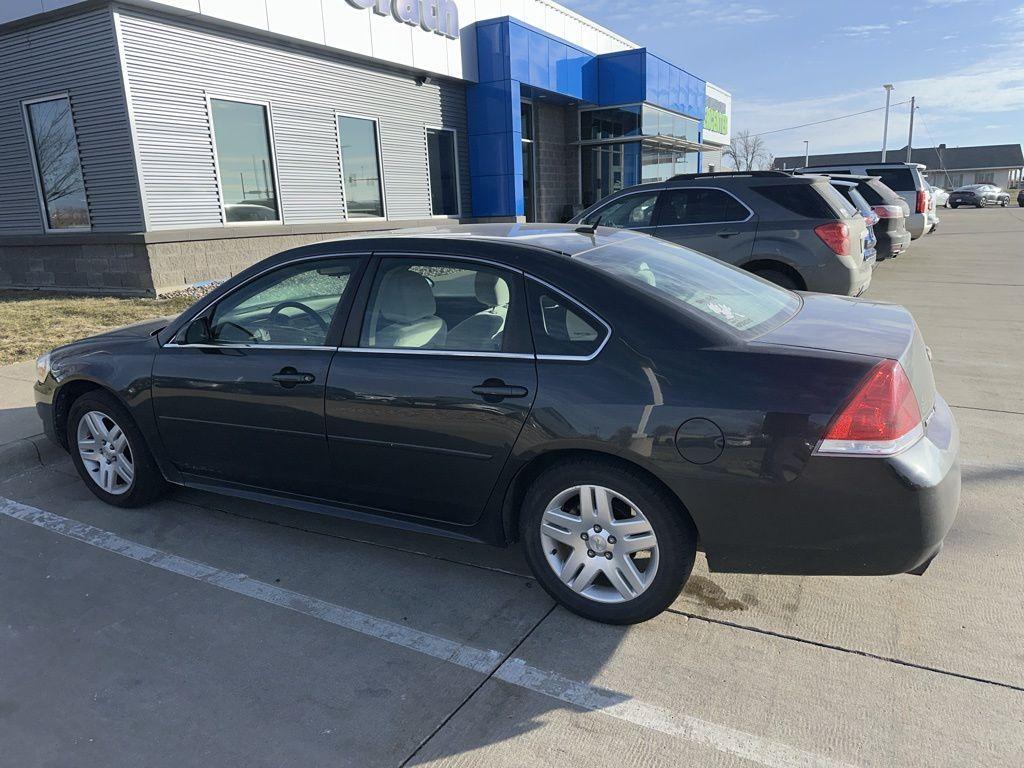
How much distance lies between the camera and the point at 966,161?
293 feet

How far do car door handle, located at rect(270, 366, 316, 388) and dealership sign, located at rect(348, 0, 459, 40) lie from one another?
40.2 ft

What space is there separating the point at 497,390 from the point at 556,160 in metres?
19.5

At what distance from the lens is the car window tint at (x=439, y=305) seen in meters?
3.22

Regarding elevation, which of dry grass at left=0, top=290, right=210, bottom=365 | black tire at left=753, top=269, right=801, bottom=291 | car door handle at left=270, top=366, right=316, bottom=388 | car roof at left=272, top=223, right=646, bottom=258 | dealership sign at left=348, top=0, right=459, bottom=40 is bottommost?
dry grass at left=0, top=290, right=210, bottom=365

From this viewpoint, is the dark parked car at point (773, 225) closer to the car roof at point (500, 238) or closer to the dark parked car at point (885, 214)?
the car roof at point (500, 238)

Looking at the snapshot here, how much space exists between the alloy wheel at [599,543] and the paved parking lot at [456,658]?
0.20 meters

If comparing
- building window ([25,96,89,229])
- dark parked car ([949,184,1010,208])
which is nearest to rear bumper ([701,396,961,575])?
building window ([25,96,89,229])

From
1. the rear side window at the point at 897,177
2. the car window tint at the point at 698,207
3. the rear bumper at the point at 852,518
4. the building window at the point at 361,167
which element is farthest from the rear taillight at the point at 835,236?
the rear side window at the point at 897,177

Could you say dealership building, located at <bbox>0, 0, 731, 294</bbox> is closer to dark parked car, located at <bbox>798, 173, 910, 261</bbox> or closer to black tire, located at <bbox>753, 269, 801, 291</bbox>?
dark parked car, located at <bbox>798, 173, 910, 261</bbox>

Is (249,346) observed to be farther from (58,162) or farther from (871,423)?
(58,162)

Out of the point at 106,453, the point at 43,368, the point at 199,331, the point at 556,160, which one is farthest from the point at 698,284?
the point at 556,160

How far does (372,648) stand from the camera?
3.00m

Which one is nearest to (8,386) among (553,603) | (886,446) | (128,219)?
(128,219)

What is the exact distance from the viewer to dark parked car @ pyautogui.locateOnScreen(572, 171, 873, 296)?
7666mm
